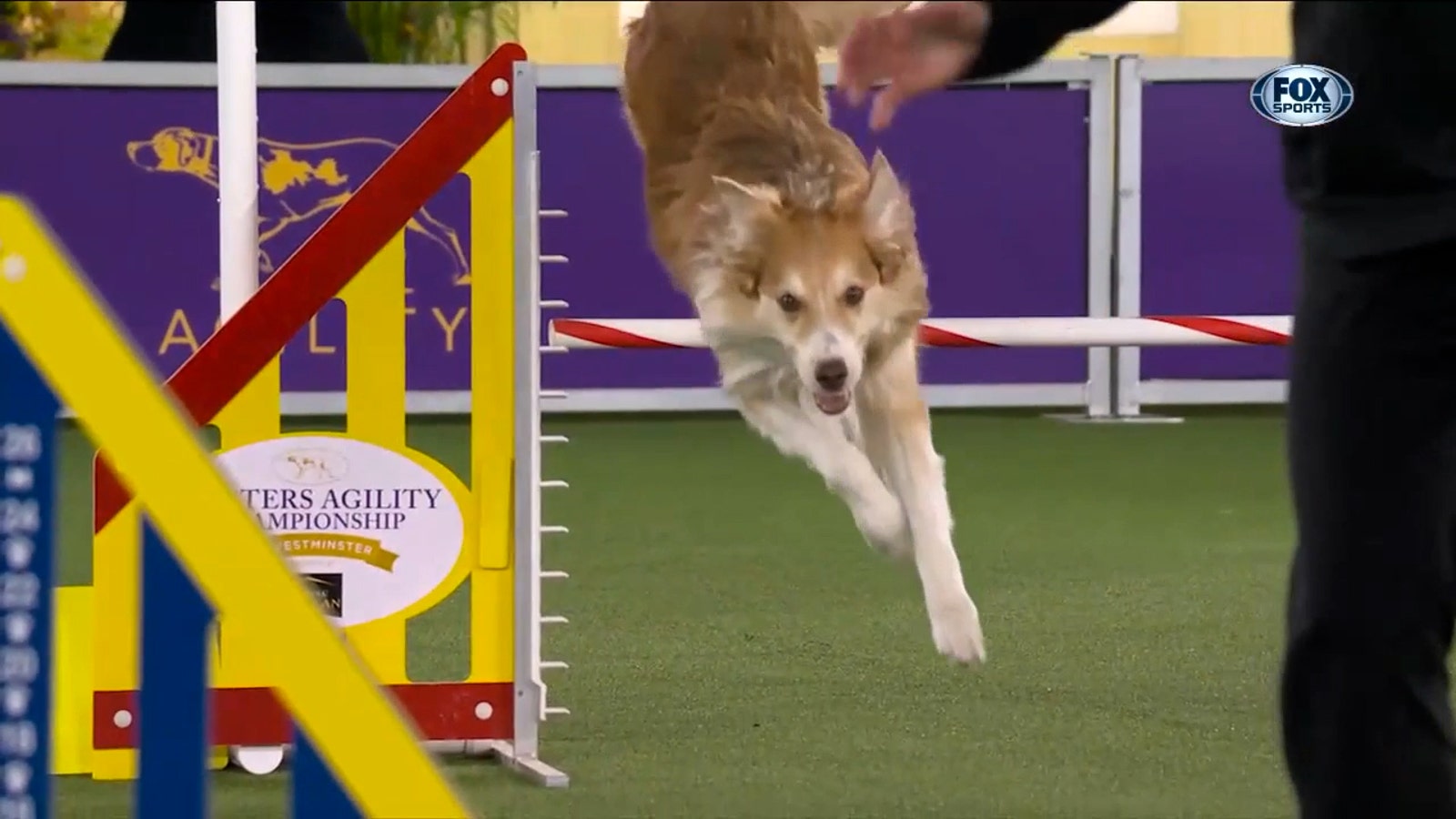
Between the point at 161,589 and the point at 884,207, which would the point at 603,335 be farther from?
the point at 161,589

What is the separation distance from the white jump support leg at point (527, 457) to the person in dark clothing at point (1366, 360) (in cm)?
185

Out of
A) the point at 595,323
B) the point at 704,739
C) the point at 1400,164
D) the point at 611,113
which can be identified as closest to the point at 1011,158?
the point at 611,113

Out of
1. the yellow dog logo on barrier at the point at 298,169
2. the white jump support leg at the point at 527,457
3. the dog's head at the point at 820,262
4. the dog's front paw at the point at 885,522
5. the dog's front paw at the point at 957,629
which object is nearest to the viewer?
the white jump support leg at the point at 527,457

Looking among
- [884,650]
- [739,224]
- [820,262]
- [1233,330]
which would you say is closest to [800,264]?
[820,262]

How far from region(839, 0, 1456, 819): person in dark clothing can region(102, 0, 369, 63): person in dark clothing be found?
8600mm

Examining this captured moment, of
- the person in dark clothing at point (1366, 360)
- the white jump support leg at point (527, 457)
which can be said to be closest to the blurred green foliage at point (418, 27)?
the white jump support leg at point (527, 457)

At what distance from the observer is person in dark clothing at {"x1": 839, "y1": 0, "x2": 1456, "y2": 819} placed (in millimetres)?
1901

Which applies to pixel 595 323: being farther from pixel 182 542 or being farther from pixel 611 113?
pixel 611 113

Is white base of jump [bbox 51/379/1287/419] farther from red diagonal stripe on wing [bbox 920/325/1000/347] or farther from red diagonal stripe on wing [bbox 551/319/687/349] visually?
red diagonal stripe on wing [bbox 920/325/1000/347]

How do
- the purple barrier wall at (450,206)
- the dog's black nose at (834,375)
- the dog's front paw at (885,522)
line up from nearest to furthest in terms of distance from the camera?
the dog's front paw at (885,522) → the dog's black nose at (834,375) → the purple barrier wall at (450,206)

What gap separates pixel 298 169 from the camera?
28.8 feet

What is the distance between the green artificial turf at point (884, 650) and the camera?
3645 millimetres

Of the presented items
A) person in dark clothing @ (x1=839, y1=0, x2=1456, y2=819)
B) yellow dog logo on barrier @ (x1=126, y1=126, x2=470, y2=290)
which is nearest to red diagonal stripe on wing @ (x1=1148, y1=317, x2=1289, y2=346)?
person in dark clothing @ (x1=839, y1=0, x2=1456, y2=819)

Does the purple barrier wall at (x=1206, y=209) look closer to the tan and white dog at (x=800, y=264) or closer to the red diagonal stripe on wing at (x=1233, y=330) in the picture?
the red diagonal stripe on wing at (x=1233, y=330)
